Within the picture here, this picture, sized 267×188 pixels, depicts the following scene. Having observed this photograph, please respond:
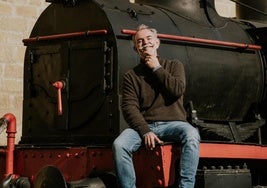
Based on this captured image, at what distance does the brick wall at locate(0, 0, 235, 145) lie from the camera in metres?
8.41

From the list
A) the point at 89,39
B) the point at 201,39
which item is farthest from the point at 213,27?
the point at 89,39

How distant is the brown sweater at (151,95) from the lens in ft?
14.7

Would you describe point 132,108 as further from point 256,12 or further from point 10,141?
point 256,12

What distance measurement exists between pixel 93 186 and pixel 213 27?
2.08 metres

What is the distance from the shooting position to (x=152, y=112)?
455 centimetres

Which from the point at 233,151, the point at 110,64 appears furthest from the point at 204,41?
the point at 233,151

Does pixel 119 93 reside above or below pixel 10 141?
above

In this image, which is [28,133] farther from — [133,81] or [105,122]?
[133,81]

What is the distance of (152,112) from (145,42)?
497 millimetres

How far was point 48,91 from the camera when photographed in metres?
5.64

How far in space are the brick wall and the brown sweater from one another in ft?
13.4

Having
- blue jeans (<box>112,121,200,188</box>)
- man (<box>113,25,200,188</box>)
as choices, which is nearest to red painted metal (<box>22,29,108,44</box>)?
man (<box>113,25,200,188</box>)

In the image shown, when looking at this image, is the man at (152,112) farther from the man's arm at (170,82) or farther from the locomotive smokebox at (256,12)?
the locomotive smokebox at (256,12)

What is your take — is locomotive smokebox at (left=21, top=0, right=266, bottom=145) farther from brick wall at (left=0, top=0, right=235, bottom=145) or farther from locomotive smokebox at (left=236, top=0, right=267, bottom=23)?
brick wall at (left=0, top=0, right=235, bottom=145)
